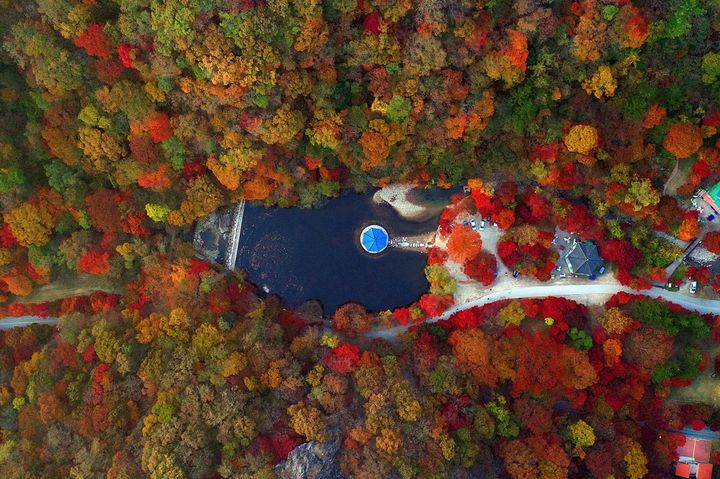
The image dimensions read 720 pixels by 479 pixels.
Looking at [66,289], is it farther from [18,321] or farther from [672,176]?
[672,176]

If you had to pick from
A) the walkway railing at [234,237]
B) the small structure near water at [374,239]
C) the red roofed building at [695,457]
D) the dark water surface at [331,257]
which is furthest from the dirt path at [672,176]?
the walkway railing at [234,237]

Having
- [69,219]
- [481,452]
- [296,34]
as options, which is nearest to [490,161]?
[296,34]

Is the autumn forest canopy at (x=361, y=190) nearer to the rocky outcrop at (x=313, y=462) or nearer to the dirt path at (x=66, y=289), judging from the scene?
the rocky outcrop at (x=313, y=462)

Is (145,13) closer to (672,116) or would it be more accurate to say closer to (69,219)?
(69,219)

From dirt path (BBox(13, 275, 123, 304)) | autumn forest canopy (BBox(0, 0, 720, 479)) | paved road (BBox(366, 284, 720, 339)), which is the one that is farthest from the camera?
dirt path (BBox(13, 275, 123, 304))

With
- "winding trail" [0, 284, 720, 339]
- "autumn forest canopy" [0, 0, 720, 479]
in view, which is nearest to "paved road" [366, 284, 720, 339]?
"winding trail" [0, 284, 720, 339]

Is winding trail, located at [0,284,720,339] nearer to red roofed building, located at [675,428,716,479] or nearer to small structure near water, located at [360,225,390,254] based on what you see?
small structure near water, located at [360,225,390,254]

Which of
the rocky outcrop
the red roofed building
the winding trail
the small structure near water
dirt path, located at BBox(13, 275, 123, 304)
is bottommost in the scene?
the red roofed building

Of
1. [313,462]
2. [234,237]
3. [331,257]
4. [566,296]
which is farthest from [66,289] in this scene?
[566,296]
